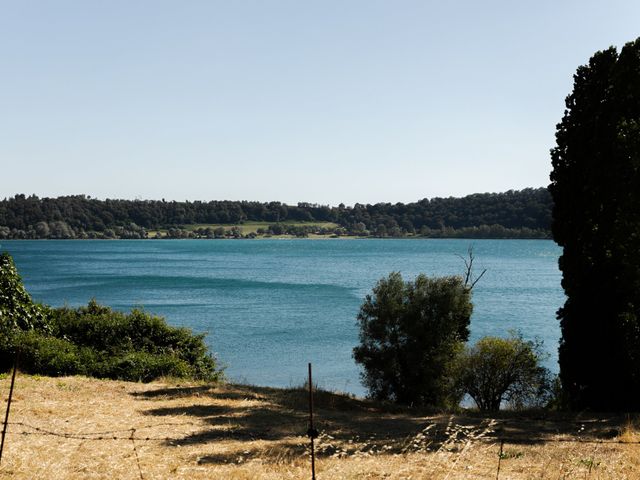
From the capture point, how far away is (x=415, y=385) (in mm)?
27094

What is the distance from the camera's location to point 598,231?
2208 cm

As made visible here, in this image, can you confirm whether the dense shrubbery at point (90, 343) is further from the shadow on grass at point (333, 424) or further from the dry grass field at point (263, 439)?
the shadow on grass at point (333, 424)

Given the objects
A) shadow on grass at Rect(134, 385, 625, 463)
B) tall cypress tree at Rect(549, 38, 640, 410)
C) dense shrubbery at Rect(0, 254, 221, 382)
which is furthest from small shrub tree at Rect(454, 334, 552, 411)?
dense shrubbery at Rect(0, 254, 221, 382)

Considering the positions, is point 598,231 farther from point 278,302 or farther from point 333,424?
point 278,302

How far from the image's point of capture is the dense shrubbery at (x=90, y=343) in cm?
2148

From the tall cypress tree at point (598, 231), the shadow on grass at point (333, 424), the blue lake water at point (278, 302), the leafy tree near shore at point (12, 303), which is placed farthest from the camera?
the blue lake water at point (278, 302)

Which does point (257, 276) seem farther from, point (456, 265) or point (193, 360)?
point (193, 360)

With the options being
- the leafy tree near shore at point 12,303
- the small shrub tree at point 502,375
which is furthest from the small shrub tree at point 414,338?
the leafy tree near shore at point 12,303

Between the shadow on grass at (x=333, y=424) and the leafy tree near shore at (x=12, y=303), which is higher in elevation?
the leafy tree near shore at (x=12, y=303)

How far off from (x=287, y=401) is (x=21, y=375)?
29.4 feet

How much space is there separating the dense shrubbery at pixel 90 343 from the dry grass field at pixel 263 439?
5.02 feet

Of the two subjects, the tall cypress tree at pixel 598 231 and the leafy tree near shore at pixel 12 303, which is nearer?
the tall cypress tree at pixel 598 231

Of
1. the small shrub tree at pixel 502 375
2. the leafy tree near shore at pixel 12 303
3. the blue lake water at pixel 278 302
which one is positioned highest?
the leafy tree near shore at pixel 12 303

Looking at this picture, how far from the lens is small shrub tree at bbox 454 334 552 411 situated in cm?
2761
